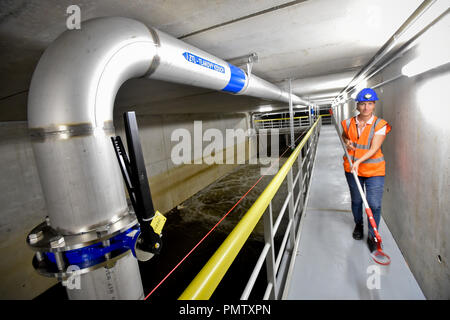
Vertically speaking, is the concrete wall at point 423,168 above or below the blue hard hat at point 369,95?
Result: below

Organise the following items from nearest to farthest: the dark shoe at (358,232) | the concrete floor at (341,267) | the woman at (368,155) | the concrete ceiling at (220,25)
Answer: the concrete ceiling at (220,25) < the concrete floor at (341,267) < the woman at (368,155) < the dark shoe at (358,232)

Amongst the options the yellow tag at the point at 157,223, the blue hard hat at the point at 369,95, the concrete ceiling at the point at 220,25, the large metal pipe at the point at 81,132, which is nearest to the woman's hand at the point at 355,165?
the blue hard hat at the point at 369,95

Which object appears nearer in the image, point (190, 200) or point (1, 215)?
point (1, 215)

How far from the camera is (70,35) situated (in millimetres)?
921

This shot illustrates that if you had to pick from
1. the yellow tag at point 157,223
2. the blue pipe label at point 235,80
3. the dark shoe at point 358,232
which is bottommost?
the dark shoe at point 358,232

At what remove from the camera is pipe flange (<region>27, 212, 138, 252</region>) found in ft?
2.47

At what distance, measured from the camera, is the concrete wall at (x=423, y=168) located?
1.25 m

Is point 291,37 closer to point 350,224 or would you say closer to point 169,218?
point 350,224

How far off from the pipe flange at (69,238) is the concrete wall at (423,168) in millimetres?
1755

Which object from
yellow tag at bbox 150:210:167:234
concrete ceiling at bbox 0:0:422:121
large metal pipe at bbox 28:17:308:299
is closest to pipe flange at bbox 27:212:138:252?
large metal pipe at bbox 28:17:308:299

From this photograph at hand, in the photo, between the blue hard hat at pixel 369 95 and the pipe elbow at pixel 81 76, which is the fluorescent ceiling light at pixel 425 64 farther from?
the pipe elbow at pixel 81 76

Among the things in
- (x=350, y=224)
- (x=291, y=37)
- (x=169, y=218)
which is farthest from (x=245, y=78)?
(x=169, y=218)
